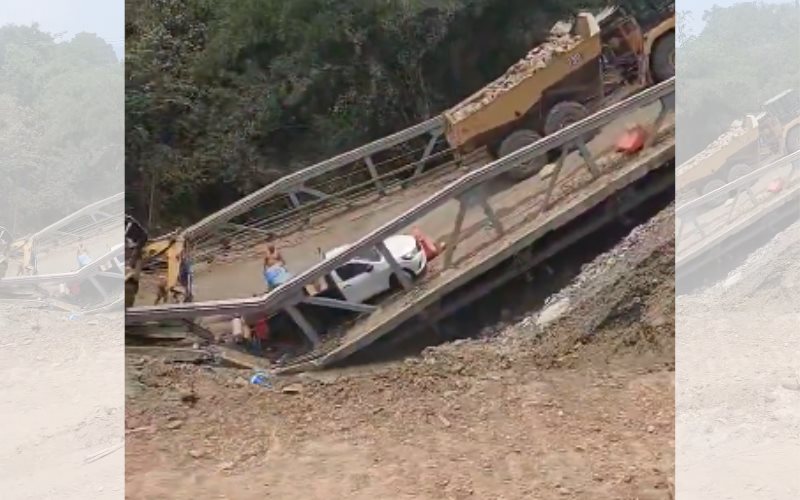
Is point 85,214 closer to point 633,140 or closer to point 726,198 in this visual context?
point 633,140

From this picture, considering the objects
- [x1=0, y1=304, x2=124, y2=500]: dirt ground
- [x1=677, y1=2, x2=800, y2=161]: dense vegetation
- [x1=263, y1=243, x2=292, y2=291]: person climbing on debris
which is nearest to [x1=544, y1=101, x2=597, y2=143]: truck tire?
[x1=677, y1=2, x2=800, y2=161]: dense vegetation

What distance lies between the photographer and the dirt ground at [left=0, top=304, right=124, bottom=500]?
3.36m

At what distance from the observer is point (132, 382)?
11.3 ft

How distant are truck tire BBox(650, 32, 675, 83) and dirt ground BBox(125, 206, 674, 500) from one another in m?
0.39

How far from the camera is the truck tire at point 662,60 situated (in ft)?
11.5

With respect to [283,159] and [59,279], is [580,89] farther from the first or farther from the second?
[59,279]

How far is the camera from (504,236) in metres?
3.54

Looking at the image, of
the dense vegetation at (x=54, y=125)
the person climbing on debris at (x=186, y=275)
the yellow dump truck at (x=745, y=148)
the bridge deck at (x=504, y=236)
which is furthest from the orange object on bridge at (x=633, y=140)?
the dense vegetation at (x=54, y=125)

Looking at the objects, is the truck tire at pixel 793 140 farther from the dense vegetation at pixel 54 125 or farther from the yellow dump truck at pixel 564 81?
the dense vegetation at pixel 54 125

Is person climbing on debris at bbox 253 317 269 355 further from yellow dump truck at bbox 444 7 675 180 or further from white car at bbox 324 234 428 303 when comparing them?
yellow dump truck at bbox 444 7 675 180

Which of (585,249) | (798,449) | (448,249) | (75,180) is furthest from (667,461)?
(75,180)

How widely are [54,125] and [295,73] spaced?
673 mm

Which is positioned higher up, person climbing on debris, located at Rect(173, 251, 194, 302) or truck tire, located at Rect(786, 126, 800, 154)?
person climbing on debris, located at Rect(173, 251, 194, 302)

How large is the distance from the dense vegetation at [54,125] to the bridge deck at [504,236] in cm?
78
